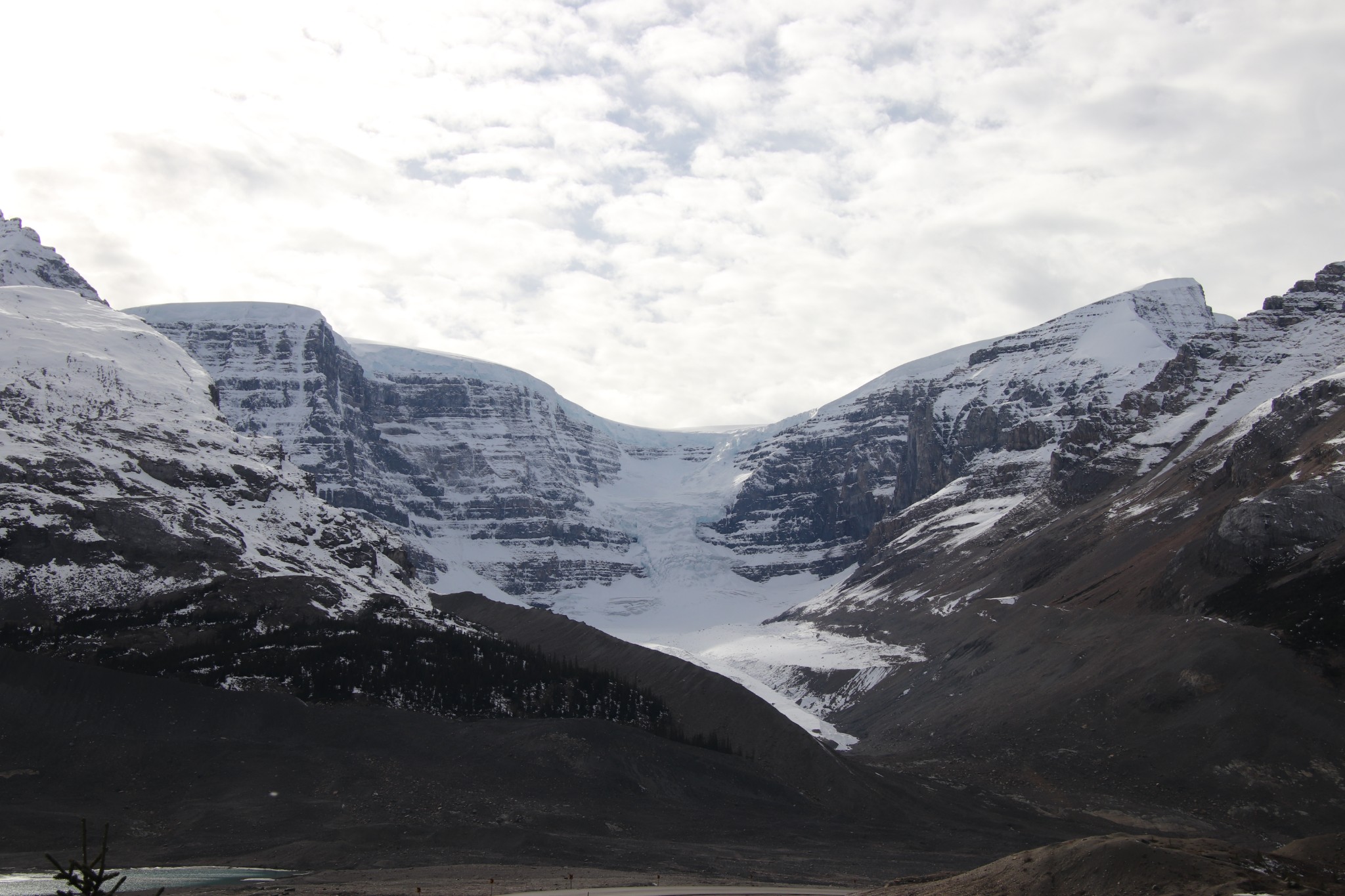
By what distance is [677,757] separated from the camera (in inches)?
3674

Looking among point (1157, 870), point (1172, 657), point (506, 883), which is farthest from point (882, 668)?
point (1157, 870)

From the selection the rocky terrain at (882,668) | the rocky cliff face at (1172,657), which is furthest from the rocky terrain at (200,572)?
the rocky cliff face at (1172,657)

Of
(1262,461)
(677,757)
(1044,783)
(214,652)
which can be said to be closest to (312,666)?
(214,652)

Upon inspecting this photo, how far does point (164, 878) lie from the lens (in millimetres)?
59406

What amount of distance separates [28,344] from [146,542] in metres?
44.5

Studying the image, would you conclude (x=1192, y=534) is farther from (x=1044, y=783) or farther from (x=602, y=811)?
(x=602, y=811)

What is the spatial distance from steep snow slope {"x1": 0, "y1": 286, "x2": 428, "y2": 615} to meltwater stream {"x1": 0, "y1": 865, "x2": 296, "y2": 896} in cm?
4496

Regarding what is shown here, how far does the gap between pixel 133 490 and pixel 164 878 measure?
63.3 metres

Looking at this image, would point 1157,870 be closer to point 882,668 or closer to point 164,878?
point 164,878

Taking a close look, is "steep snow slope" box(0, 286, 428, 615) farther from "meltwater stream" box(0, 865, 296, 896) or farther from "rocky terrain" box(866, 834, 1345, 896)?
"rocky terrain" box(866, 834, 1345, 896)

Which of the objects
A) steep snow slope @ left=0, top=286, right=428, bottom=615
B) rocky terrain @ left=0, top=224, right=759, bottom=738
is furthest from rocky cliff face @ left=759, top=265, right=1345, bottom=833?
steep snow slope @ left=0, top=286, right=428, bottom=615

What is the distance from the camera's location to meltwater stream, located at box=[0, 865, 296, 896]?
178 feet

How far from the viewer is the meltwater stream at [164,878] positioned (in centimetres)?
5419

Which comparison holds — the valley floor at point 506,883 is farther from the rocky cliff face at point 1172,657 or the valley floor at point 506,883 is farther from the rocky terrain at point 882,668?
the rocky cliff face at point 1172,657
